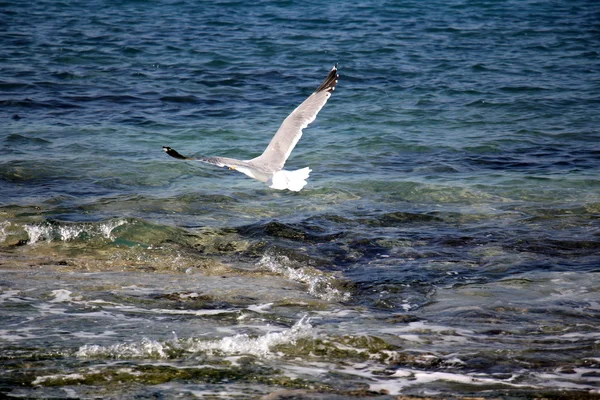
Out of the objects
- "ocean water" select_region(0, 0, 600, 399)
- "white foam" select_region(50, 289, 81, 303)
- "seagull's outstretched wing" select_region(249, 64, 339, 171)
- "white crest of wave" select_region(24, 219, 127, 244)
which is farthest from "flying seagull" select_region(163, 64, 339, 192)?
"white foam" select_region(50, 289, 81, 303)

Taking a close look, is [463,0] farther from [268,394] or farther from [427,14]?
[268,394]

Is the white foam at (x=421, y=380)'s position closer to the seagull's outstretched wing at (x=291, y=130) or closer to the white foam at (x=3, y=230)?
the seagull's outstretched wing at (x=291, y=130)

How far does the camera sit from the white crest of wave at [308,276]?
735 cm

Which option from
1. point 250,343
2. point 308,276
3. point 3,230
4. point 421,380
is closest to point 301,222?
point 308,276

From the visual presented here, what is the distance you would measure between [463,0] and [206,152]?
60.5 feet

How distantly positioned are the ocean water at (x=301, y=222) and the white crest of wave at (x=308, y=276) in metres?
0.04

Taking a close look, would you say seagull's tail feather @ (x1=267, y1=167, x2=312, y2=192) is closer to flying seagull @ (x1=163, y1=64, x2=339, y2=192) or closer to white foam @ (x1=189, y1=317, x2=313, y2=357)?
flying seagull @ (x1=163, y1=64, x2=339, y2=192)

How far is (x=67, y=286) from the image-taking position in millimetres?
7164

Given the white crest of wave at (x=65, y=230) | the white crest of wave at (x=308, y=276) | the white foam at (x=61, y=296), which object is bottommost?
the white crest of wave at (x=308, y=276)

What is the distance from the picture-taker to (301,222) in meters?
9.67

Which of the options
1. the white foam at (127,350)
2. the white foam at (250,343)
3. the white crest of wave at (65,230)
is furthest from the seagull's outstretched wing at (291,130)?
the white foam at (127,350)

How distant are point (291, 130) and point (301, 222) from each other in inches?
42.0

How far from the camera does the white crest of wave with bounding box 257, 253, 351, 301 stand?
289 inches

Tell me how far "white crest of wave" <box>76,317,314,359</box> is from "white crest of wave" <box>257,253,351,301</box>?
124 cm
